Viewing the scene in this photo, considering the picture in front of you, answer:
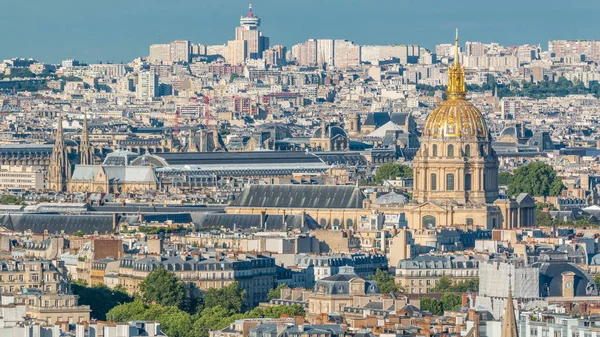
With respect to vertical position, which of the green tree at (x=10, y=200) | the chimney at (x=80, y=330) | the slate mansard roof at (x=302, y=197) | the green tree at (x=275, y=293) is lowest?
the chimney at (x=80, y=330)

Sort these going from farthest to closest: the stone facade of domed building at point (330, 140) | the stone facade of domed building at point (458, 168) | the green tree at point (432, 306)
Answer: the stone facade of domed building at point (330, 140)
the stone facade of domed building at point (458, 168)
the green tree at point (432, 306)

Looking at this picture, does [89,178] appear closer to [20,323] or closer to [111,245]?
[111,245]

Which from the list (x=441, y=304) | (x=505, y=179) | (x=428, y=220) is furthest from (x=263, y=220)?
(x=441, y=304)

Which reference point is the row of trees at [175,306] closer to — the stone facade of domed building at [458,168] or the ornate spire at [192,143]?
the stone facade of domed building at [458,168]

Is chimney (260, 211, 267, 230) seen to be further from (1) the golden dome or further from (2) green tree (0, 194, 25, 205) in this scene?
(2) green tree (0, 194, 25, 205)

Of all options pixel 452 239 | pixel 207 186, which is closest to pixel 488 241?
pixel 452 239

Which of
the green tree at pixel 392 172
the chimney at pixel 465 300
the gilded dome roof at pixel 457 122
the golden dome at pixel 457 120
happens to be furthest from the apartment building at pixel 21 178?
the chimney at pixel 465 300
